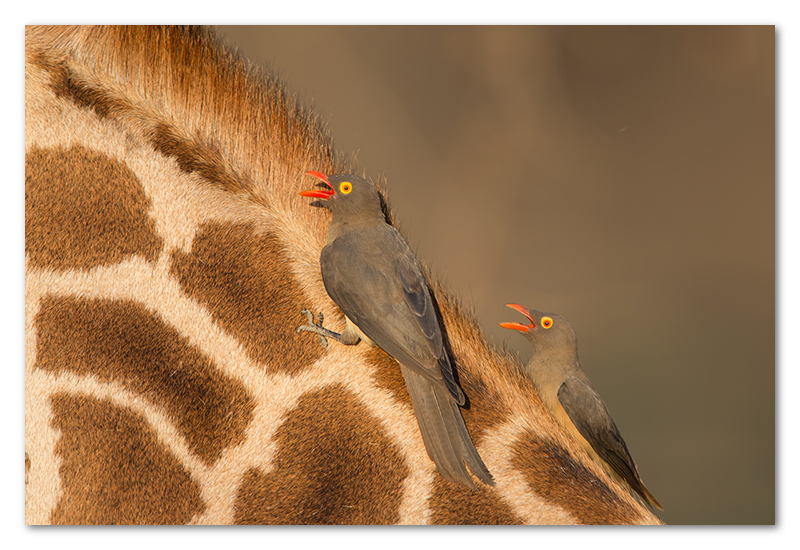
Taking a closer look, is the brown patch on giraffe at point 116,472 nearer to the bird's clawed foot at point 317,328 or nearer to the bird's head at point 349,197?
the bird's clawed foot at point 317,328

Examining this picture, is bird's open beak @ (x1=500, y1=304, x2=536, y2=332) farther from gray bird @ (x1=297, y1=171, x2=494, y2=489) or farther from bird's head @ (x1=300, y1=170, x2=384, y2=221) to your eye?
bird's head @ (x1=300, y1=170, x2=384, y2=221)

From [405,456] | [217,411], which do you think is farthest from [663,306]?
[217,411]

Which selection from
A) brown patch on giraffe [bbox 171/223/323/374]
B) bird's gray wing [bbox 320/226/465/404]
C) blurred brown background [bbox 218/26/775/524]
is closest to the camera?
bird's gray wing [bbox 320/226/465/404]

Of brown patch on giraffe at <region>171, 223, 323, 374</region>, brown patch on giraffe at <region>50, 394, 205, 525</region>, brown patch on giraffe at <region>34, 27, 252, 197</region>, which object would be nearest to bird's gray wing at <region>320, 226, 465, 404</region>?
brown patch on giraffe at <region>171, 223, 323, 374</region>

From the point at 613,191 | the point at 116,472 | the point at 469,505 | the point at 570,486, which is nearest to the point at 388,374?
the point at 469,505

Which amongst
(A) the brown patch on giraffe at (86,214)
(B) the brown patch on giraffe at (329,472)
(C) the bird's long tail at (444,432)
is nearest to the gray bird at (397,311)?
(C) the bird's long tail at (444,432)

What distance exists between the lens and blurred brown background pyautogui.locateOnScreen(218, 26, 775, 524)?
1.35m

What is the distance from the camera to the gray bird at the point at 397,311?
3.75 ft

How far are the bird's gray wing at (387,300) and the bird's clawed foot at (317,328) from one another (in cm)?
9

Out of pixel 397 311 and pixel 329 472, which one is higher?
pixel 397 311

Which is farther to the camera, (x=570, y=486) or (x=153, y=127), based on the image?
(x=153, y=127)

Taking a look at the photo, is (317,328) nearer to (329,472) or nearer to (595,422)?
(329,472)

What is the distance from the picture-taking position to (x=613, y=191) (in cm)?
142

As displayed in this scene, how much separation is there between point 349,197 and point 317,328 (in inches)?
10.0
